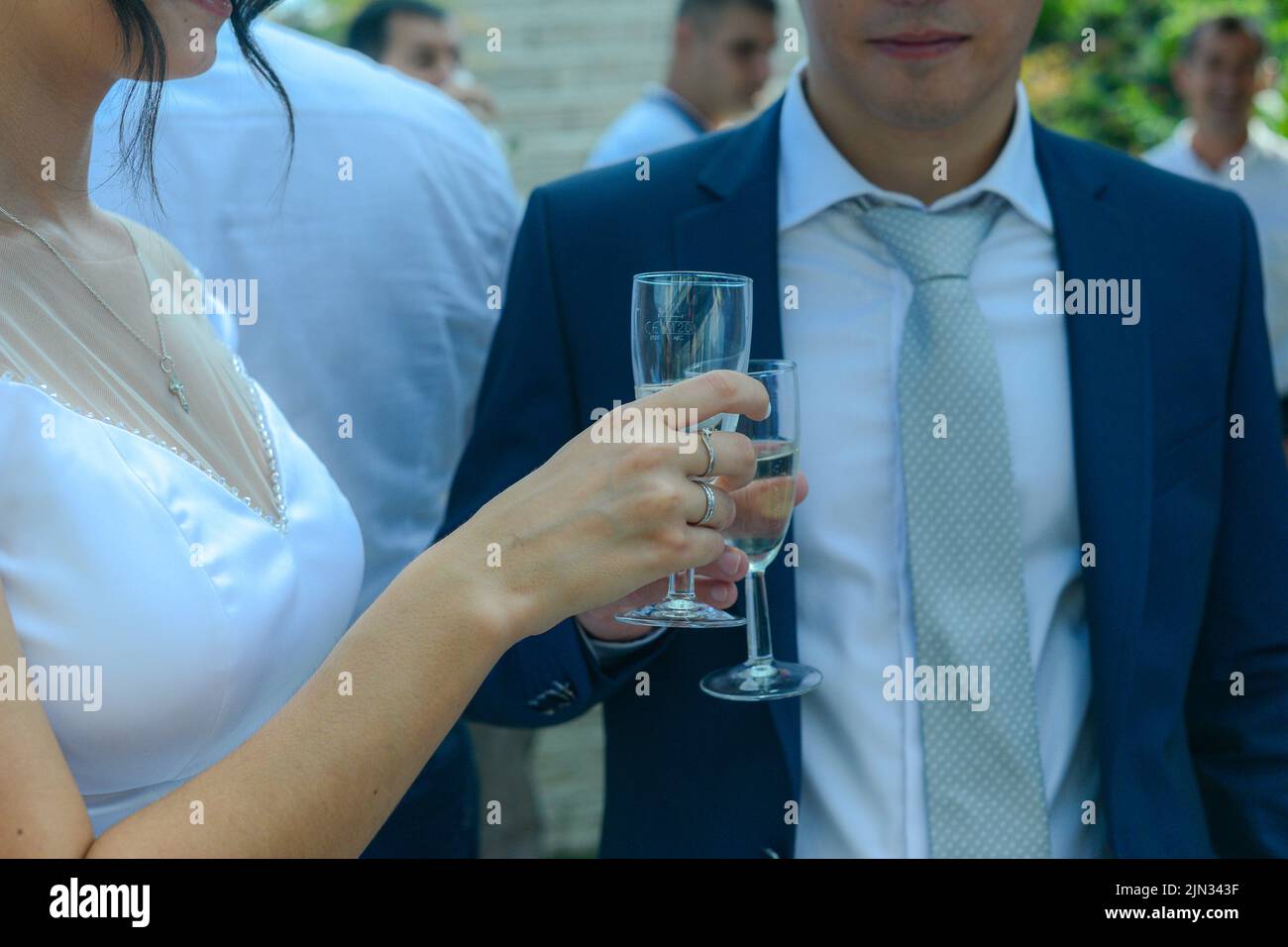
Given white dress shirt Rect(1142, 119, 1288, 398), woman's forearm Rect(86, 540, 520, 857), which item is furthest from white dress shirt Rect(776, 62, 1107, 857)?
white dress shirt Rect(1142, 119, 1288, 398)

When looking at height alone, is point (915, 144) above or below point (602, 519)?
above

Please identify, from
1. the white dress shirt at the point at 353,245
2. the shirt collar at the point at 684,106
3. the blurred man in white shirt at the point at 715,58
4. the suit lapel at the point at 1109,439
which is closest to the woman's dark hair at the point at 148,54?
the white dress shirt at the point at 353,245

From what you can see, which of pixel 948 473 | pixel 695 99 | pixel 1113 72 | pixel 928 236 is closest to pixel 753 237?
pixel 928 236

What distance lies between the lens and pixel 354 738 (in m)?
1.38

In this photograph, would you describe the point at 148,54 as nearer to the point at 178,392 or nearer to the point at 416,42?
the point at 178,392

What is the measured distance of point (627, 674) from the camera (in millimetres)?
1979

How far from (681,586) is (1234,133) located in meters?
5.08

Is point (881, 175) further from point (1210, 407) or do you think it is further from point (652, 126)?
point (652, 126)

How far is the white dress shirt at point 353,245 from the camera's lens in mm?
2551

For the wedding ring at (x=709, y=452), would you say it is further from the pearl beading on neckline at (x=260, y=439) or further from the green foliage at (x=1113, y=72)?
the green foliage at (x=1113, y=72)

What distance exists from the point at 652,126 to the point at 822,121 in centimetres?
328
